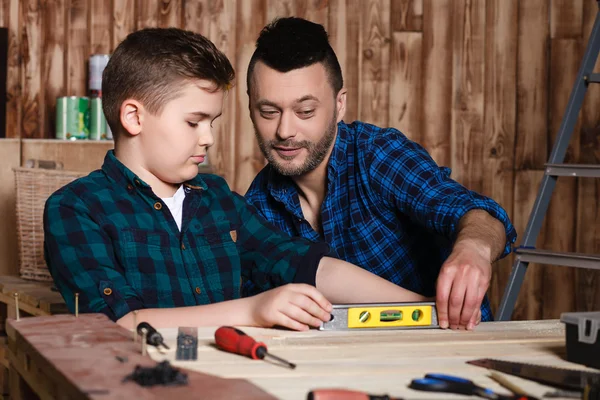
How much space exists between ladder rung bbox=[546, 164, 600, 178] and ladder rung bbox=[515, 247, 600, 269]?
26 cm

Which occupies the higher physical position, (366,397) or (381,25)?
(381,25)

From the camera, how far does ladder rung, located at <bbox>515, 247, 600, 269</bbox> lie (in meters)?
2.57

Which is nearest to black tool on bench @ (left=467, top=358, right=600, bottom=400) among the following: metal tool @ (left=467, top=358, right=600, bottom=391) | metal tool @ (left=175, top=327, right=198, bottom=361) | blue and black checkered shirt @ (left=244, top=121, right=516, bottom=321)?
metal tool @ (left=467, top=358, right=600, bottom=391)

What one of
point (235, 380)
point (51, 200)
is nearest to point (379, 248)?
point (51, 200)

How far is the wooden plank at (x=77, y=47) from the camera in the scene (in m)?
3.58

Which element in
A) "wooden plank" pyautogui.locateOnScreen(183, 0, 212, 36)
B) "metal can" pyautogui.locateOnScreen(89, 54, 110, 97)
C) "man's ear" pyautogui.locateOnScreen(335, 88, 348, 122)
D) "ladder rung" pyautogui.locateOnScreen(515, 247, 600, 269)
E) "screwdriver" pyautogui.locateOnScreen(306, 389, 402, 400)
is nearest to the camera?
"screwdriver" pyautogui.locateOnScreen(306, 389, 402, 400)

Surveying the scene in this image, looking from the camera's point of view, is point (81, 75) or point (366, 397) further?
point (81, 75)

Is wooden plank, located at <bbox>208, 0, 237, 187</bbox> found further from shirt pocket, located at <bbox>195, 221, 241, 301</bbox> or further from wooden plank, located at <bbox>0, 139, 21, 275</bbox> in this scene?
shirt pocket, located at <bbox>195, 221, 241, 301</bbox>

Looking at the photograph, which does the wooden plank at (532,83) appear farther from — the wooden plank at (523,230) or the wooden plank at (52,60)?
the wooden plank at (52,60)

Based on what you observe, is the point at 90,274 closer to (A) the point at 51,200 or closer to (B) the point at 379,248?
(A) the point at 51,200

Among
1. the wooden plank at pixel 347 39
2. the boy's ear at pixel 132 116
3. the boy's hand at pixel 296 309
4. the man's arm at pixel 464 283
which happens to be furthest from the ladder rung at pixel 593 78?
the boy's hand at pixel 296 309

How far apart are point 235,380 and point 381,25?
10.3ft

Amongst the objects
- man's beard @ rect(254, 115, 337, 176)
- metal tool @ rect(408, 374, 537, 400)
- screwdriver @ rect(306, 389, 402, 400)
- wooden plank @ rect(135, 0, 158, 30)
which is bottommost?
metal tool @ rect(408, 374, 537, 400)

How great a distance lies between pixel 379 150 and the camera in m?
2.19
